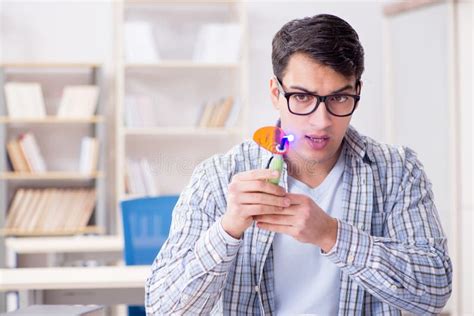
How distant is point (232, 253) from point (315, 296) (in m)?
0.22

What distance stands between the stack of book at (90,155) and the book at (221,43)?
0.79 meters

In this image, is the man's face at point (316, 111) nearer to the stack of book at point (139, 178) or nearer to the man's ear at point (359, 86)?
the man's ear at point (359, 86)

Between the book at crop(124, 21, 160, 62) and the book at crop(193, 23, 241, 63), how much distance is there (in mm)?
299

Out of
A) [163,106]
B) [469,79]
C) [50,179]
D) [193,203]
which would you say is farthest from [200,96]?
[193,203]

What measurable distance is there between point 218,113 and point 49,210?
1139mm

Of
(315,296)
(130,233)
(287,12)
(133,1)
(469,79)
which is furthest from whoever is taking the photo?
(287,12)

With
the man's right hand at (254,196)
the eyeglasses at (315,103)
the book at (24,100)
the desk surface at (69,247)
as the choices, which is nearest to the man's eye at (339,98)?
the eyeglasses at (315,103)

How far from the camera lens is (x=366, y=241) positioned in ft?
4.42

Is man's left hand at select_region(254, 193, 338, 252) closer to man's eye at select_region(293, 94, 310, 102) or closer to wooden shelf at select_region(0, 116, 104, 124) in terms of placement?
man's eye at select_region(293, 94, 310, 102)

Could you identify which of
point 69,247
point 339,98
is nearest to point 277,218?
point 339,98

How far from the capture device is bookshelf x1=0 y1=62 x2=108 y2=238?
4.62 meters

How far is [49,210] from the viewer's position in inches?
185

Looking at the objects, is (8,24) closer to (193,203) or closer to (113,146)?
(113,146)

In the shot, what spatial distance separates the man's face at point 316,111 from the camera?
1.37m
